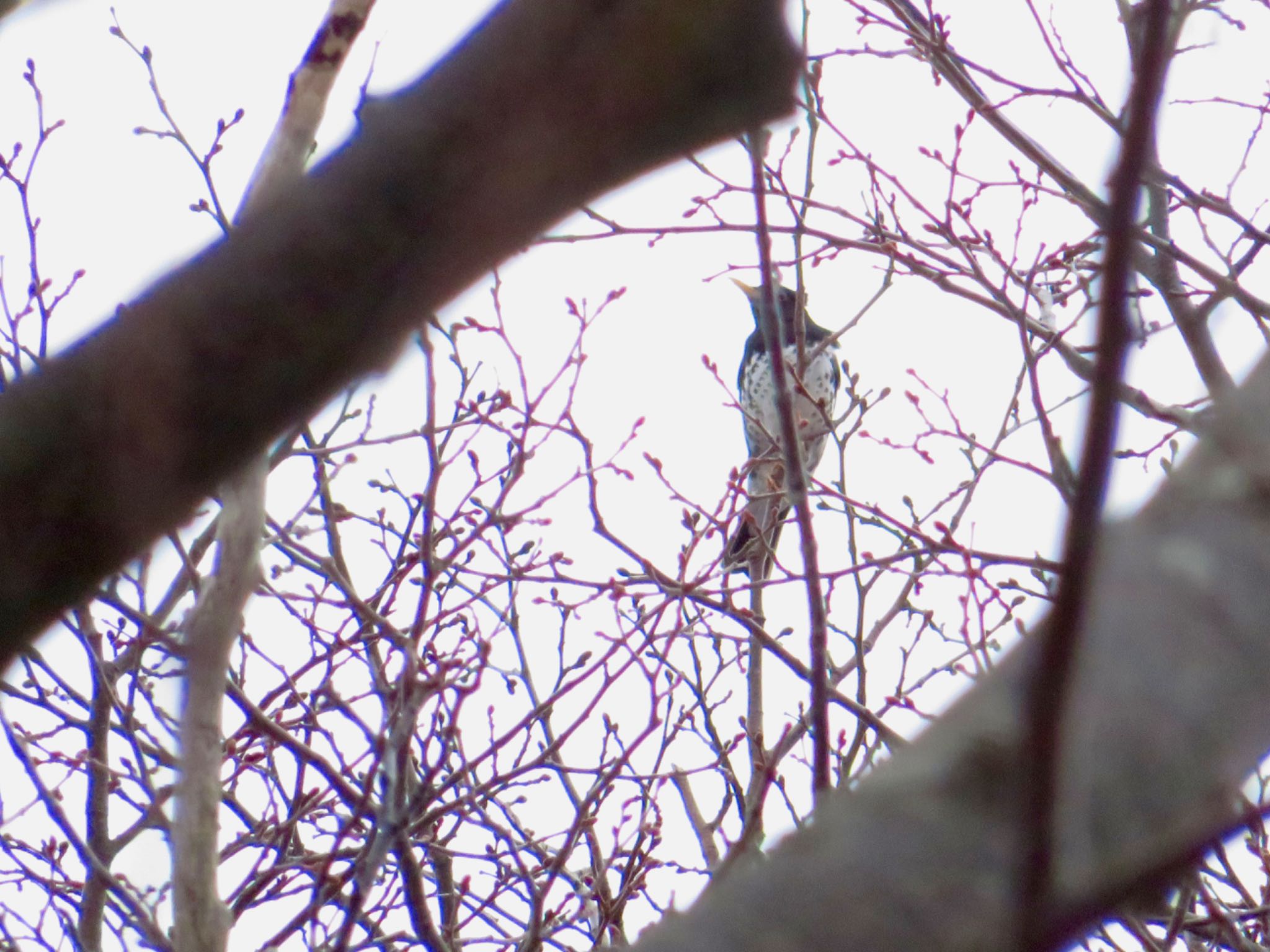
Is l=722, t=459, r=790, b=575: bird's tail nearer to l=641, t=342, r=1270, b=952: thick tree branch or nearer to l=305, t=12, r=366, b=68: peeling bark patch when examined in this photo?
l=305, t=12, r=366, b=68: peeling bark patch

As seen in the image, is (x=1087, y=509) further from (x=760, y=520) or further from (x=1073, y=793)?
(x=760, y=520)

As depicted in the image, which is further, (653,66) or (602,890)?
(602,890)

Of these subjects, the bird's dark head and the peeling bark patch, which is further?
the bird's dark head

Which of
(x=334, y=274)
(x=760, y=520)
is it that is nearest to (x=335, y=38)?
(x=334, y=274)

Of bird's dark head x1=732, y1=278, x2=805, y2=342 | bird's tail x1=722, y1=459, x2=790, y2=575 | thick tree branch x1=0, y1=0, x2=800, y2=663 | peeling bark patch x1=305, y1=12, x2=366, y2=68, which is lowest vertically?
thick tree branch x1=0, y1=0, x2=800, y2=663

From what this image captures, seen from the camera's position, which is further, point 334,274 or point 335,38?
point 335,38

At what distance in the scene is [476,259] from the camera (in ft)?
3.26

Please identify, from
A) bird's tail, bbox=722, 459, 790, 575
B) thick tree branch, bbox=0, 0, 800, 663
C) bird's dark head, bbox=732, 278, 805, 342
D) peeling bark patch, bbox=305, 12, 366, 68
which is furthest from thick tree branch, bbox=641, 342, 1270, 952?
bird's dark head, bbox=732, 278, 805, 342

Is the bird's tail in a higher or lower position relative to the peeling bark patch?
higher

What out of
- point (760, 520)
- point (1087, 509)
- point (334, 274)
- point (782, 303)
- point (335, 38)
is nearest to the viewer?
point (1087, 509)

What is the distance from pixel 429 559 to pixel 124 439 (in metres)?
1.76

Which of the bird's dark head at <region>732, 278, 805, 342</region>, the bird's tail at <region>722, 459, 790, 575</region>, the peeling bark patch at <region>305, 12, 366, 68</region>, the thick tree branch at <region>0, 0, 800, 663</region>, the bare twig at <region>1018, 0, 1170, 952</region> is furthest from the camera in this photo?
the bird's dark head at <region>732, 278, 805, 342</region>

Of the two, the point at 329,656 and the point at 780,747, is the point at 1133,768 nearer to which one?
the point at 780,747

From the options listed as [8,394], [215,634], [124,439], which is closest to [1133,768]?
[124,439]
